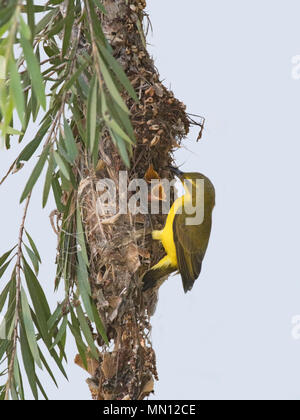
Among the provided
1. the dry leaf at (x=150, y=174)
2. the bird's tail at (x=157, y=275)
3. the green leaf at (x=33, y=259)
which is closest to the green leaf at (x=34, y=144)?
the green leaf at (x=33, y=259)

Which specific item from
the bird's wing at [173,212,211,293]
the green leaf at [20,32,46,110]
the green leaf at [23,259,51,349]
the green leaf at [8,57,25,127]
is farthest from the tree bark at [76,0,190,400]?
the green leaf at [8,57,25,127]

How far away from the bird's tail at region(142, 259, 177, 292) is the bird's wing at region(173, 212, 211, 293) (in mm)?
54

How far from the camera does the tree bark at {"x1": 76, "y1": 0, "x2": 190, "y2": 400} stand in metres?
3.37

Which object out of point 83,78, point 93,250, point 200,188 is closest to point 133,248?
point 93,250

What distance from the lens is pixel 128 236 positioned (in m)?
3.44

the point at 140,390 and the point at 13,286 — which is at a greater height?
the point at 13,286

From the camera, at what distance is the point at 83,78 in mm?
3275

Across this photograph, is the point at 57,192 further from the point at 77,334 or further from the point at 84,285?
the point at 77,334

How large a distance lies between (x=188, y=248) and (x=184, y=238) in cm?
5

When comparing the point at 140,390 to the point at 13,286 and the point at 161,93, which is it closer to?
the point at 13,286

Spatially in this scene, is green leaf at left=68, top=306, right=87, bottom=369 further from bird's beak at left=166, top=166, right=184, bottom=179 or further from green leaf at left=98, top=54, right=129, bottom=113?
green leaf at left=98, top=54, right=129, bottom=113

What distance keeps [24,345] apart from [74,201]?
0.62m

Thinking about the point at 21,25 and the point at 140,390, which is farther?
the point at 140,390

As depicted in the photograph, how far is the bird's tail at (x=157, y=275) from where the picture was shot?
346 centimetres
